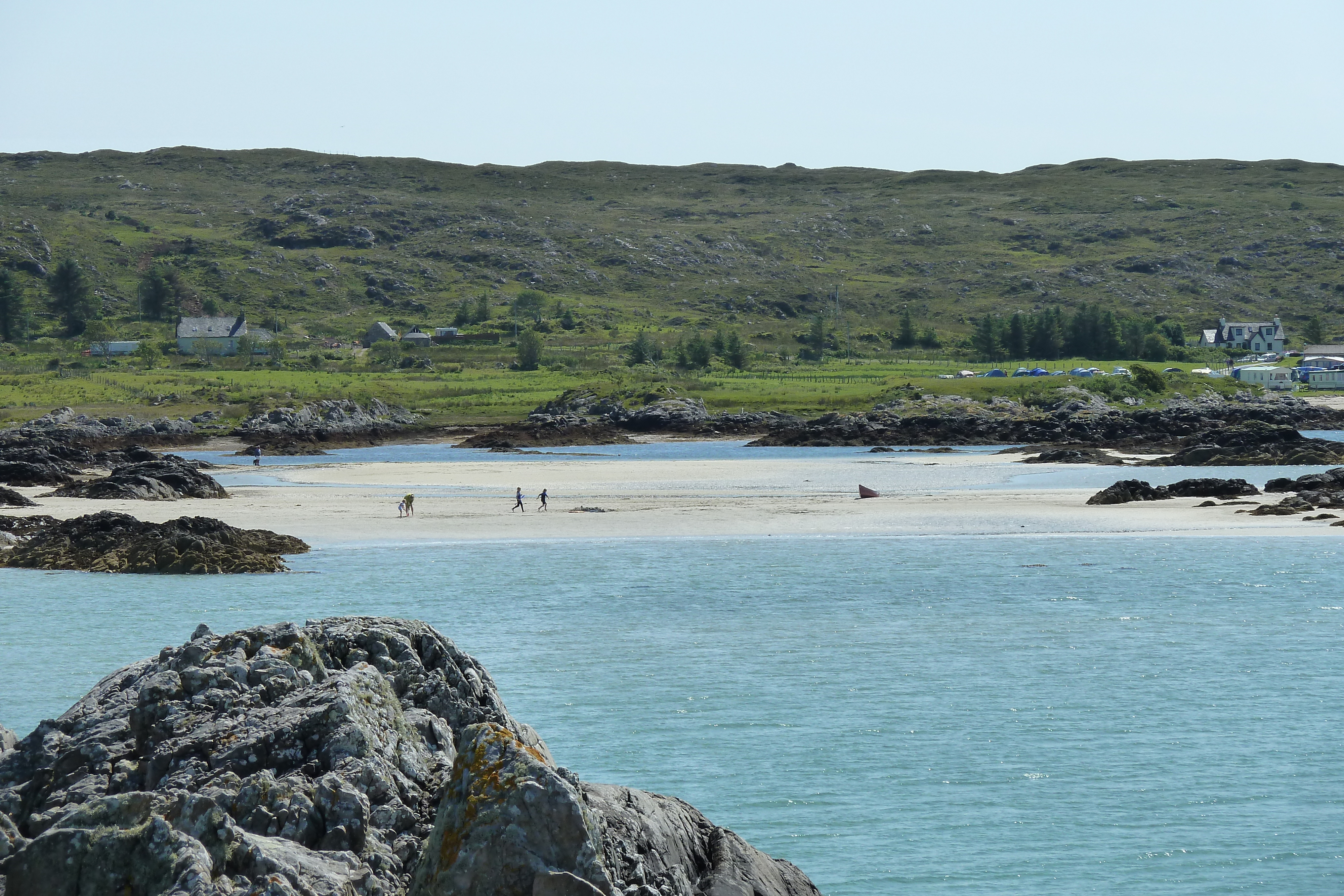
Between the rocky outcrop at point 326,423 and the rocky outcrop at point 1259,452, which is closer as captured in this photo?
the rocky outcrop at point 1259,452

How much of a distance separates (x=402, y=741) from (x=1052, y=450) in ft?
255

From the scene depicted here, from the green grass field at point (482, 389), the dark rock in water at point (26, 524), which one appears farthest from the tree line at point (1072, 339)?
the dark rock in water at point (26, 524)

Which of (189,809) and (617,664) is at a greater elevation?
(189,809)

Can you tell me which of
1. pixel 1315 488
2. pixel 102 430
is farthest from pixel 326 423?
pixel 1315 488

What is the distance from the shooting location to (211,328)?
556 feet

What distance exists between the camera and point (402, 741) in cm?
817

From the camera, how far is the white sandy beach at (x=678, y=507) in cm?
4328

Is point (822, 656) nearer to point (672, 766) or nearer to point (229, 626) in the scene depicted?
point (672, 766)

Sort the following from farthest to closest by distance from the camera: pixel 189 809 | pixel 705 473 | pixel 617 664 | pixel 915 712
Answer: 1. pixel 705 473
2. pixel 617 664
3. pixel 915 712
4. pixel 189 809

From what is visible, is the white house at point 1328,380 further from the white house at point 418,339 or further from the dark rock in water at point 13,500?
the dark rock in water at point 13,500

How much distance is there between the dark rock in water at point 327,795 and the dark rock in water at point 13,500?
42.6 m

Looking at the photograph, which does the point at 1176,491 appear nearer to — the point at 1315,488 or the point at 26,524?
the point at 1315,488

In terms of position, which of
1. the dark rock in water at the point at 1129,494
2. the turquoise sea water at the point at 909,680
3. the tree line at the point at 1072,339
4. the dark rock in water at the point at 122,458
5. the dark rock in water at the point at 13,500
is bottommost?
the turquoise sea water at the point at 909,680

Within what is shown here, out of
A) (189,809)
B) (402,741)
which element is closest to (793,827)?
(402,741)
